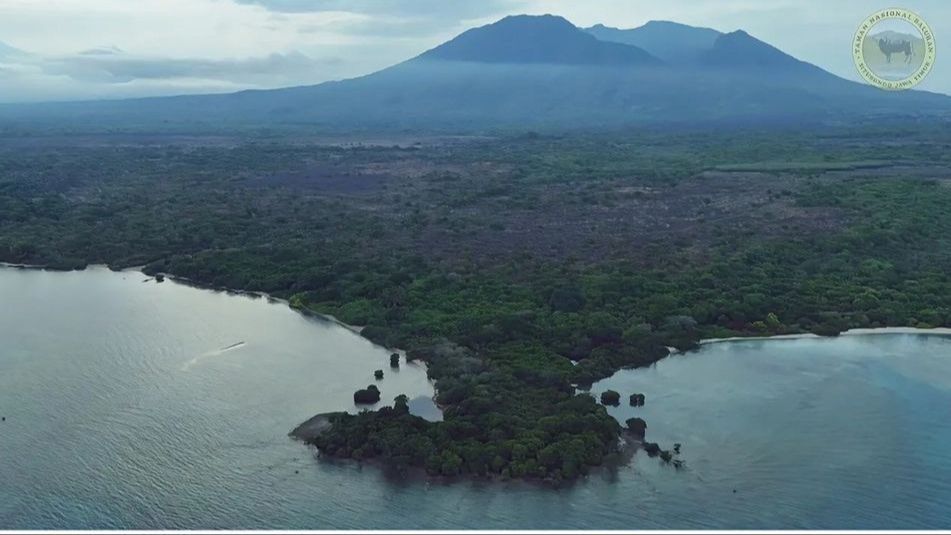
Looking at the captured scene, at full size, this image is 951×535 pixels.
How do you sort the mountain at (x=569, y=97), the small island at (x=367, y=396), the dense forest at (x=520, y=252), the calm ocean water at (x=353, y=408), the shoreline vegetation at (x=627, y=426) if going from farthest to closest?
the mountain at (x=569, y=97)
the small island at (x=367, y=396)
the dense forest at (x=520, y=252)
the shoreline vegetation at (x=627, y=426)
the calm ocean water at (x=353, y=408)

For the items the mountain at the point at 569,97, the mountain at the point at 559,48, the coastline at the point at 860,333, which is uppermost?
the mountain at the point at 559,48

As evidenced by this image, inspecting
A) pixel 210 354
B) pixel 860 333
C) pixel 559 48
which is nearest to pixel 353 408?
pixel 210 354

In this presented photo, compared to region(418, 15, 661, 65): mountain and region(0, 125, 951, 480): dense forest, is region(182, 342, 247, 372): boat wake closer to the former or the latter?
region(0, 125, 951, 480): dense forest

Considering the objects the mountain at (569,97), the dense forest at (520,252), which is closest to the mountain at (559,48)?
the mountain at (569,97)

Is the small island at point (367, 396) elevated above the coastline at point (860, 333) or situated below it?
below

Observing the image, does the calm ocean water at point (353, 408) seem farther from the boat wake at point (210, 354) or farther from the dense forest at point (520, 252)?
the dense forest at point (520, 252)

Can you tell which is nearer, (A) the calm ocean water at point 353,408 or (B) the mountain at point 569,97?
(A) the calm ocean water at point 353,408

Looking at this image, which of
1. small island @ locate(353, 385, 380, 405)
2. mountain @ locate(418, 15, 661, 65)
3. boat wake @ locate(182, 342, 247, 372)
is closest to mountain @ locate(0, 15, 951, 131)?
mountain @ locate(418, 15, 661, 65)

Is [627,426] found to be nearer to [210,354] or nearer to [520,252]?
[210,354]
